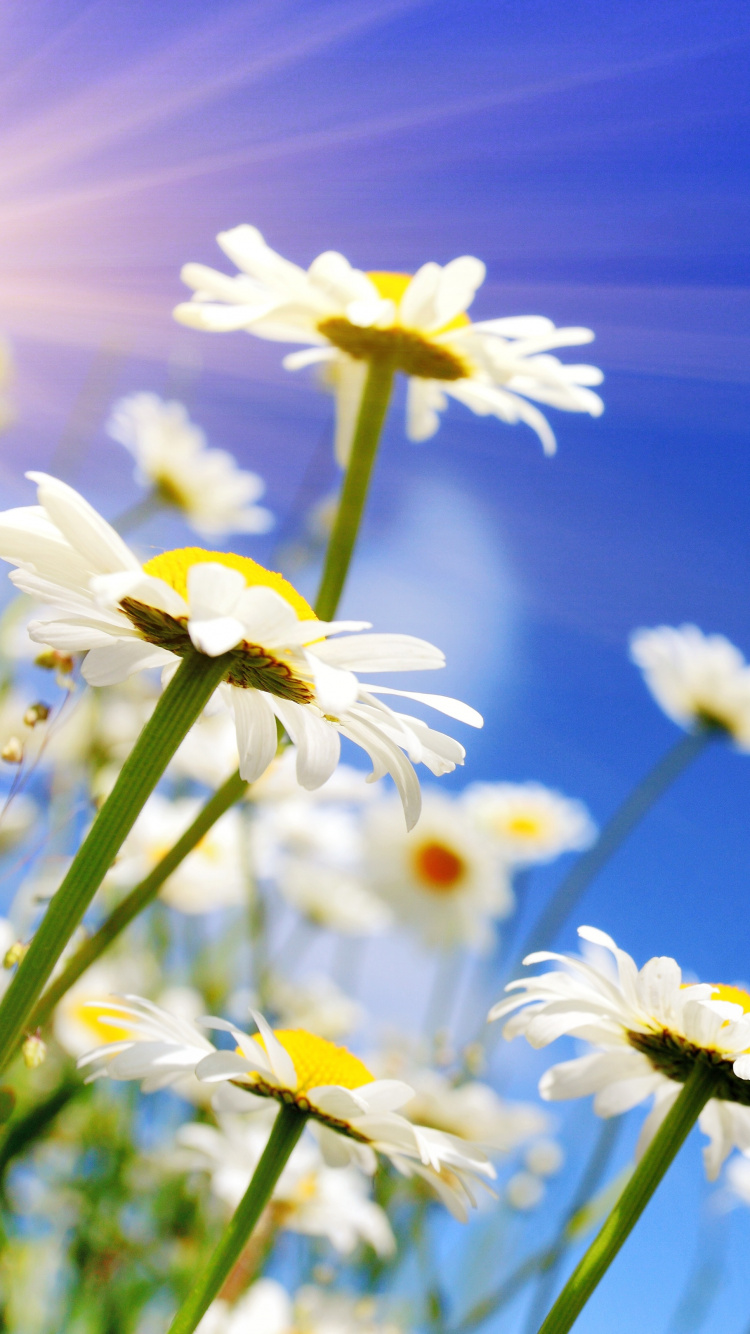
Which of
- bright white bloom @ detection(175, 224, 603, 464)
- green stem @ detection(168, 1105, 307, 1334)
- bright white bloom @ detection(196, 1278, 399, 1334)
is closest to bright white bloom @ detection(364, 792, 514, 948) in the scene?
bright white bloom @ detection(196, 1278, 399, 1334)

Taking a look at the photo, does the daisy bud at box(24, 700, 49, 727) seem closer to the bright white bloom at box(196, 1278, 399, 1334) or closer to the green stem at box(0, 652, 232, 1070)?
the green stem at box(0, 652, 232, 1070)

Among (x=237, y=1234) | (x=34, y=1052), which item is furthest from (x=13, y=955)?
(x=237, y=1234)

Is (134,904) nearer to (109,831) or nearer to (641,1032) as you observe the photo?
(109,831)

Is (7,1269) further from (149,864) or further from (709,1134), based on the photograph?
(709,1134)

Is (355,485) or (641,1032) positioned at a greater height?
(355,485)

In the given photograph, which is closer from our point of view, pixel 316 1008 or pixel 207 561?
pixel 207 561

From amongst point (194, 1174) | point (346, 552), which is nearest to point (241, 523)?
point (194, 1174)

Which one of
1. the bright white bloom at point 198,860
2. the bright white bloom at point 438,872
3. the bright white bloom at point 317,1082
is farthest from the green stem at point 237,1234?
the bright white bloom at point 438,872

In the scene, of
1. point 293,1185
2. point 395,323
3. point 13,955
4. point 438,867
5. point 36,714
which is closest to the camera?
point 13,955
